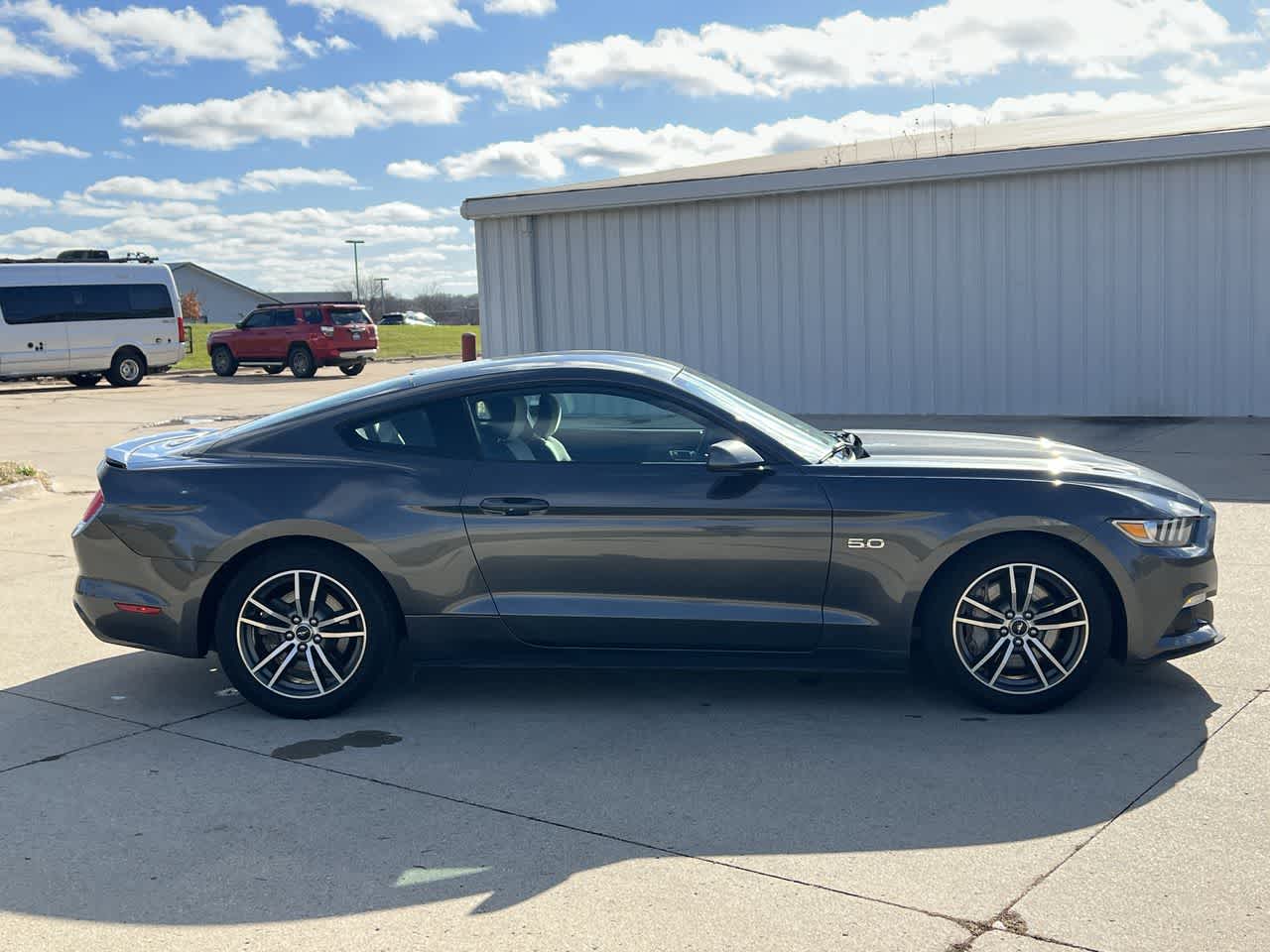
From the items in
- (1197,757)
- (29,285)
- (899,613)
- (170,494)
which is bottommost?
(1197,757)

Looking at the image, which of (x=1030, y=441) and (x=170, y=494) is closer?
(x=170, y=494)

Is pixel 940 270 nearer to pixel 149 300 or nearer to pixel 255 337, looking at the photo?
pixel 149 300

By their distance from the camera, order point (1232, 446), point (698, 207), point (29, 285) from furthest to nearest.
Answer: point (29, 285) < point (698, 207) < point (1232, 446)

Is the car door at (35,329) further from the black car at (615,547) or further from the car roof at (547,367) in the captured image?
Result: the car roof at (547,367)

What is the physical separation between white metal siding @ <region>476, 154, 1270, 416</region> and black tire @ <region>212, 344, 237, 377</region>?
14911mm

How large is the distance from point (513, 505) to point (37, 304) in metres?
24.6

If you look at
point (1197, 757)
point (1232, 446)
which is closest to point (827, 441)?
point (1197, 757)

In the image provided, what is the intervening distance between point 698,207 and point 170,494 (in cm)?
1340

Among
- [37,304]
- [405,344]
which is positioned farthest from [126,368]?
[405,344]

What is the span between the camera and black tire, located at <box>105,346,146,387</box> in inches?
1110

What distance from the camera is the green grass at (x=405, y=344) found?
40438 mm

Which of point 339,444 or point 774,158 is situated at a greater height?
point 774,158

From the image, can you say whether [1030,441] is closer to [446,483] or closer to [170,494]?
[446,483]

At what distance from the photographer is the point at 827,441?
18.7ft
